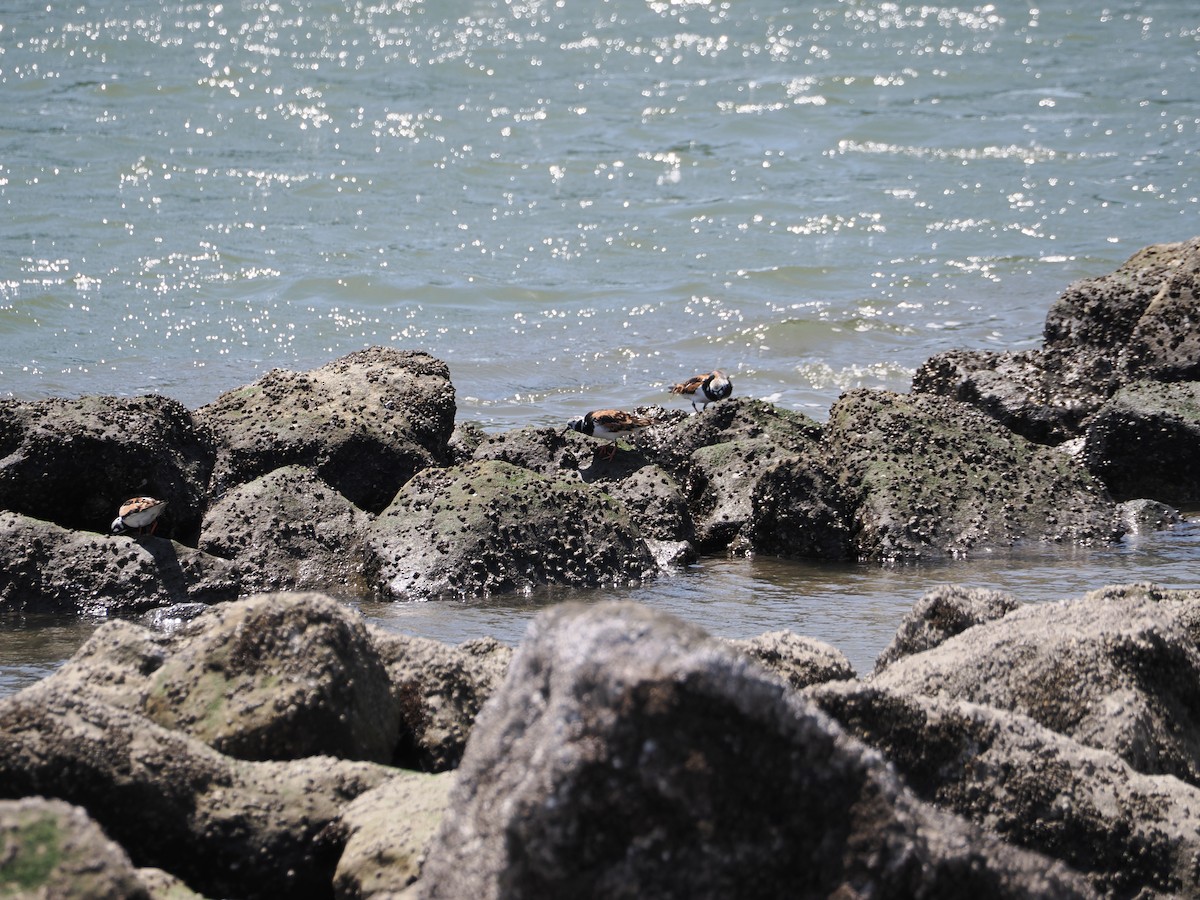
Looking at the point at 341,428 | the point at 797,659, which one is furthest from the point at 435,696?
the point at 341,428

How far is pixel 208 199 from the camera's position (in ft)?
66.2

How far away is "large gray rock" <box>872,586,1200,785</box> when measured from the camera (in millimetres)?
4219

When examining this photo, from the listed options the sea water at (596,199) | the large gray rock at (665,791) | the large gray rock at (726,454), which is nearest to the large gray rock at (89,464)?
the sea water at (596,199)

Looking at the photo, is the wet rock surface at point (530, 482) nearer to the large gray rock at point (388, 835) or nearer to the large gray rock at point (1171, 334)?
the large gray rock at point (1171, 334)

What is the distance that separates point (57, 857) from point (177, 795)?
0.88m

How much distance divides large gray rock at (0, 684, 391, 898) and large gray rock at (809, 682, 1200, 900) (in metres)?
1.39

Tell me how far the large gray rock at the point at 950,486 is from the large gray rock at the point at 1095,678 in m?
3.79

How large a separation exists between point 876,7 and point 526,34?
8798 mm

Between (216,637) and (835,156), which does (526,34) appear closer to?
(835,156)

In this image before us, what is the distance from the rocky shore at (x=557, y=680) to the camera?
2.64 metres

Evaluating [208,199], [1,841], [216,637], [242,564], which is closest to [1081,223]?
[208,199]

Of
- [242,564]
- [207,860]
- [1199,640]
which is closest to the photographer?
[207,860]

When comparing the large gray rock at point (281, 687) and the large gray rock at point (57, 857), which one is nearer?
the large gray rock at point (57, 857)

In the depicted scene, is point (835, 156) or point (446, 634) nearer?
point (446, 634)
